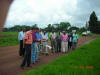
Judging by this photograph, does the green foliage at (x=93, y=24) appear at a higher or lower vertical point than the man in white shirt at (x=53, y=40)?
higher

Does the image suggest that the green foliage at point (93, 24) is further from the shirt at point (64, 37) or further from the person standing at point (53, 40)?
the person standing at point (53, 40)

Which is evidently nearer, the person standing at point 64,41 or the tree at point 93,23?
the person standing at point 64,41

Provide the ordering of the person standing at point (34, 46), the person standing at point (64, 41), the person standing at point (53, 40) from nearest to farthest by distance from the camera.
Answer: the person standing at point (34, 46) < the person standing at point (53, 40) < the person standing at point (64, 41)

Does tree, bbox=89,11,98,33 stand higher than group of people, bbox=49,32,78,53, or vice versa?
tree, bbox=89,11,98,33

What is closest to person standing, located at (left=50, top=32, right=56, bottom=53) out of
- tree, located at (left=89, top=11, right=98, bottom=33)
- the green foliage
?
the green foliage

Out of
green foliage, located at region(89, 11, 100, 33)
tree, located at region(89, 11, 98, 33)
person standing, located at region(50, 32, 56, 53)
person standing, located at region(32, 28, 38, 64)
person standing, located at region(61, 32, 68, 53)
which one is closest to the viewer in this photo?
person standing, located at region(32, 28, 38, 64)

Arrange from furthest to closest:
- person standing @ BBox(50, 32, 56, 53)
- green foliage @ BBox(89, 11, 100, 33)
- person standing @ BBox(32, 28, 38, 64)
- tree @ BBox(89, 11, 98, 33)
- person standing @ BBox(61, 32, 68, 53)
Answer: tree @ BBox(89, 11, 98, 33) → green foliage @ BBox(89, 11, 100, 33) → person standing @ BBox(61, 32, 68, 53) → person standing @ BBox(50, 32, 56, 53) → person standing @ BBox(32, 28, 38, 64)

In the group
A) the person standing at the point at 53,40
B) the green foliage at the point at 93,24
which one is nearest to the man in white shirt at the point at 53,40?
the person standing at the point at 53,40

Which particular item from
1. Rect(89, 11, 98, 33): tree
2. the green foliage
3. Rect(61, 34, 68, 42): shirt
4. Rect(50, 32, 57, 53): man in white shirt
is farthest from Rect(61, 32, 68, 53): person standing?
Rect(89, 11, 98, 33): tree

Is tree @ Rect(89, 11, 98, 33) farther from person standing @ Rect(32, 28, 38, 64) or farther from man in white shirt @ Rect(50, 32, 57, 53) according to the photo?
person standing @ Rect(32, 28, 38, 64)

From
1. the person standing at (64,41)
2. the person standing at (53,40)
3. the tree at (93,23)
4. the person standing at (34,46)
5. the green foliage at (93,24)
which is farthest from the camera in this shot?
the tree at (93,23)

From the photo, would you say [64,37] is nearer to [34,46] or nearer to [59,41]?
[59,41]

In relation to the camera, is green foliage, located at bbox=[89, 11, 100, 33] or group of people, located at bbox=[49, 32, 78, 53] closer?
group of people, located at bbox=[49, 32, 78, 53]

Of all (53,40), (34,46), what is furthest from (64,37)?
(34,46)
